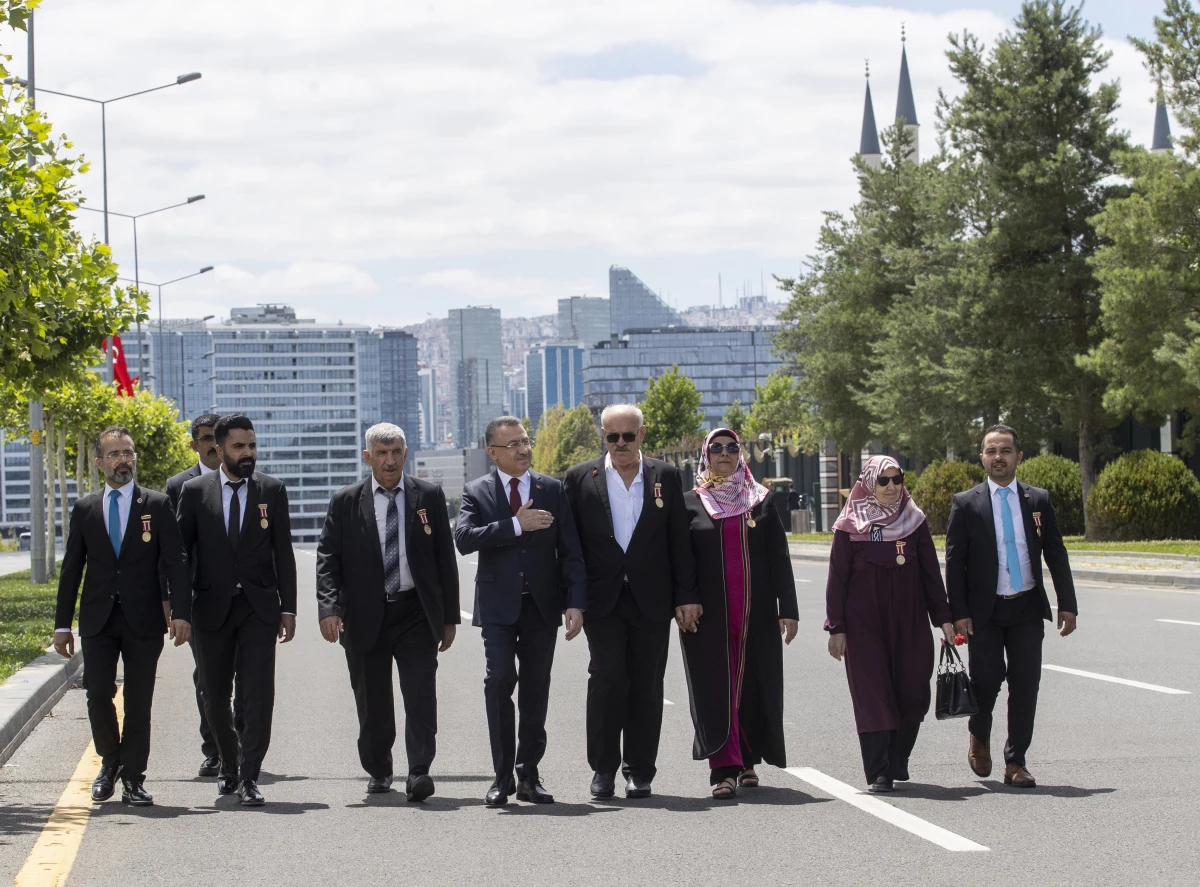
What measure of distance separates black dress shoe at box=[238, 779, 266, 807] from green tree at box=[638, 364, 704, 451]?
335 feet

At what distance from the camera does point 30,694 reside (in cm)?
1246

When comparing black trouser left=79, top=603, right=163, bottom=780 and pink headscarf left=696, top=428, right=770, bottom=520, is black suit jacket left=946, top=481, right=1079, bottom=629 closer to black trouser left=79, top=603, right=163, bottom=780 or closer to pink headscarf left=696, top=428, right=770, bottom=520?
pink headscarf left=696, top=428, right=770, bottom=520

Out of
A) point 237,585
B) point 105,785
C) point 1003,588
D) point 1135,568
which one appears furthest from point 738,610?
point 1135,568

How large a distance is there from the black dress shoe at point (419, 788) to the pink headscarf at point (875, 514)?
2326mm

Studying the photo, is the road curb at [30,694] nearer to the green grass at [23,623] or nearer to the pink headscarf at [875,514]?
the green grass at [23,623]

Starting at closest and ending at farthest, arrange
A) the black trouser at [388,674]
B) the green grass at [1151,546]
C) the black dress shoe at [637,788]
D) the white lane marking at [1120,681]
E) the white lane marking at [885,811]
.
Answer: the white lane marking at [885,811], the black dress shoe at [637,788], the black trouser at [388,674], the white lane marking at [1120,681], the green grass at [1151,546]

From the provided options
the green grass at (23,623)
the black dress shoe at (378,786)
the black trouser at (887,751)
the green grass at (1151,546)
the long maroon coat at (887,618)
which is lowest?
the green grass at (1151,546)

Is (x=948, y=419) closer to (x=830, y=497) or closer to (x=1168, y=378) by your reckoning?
(x=1168, y=378)

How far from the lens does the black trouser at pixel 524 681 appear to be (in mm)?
8133

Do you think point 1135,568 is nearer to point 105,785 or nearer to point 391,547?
point 391,547

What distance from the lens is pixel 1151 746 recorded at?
375 inches

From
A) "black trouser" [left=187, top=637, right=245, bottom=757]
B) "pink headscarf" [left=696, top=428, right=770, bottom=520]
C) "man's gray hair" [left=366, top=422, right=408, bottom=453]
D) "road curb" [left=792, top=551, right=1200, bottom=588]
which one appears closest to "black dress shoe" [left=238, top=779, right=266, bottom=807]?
"black trouser" [left=187, top=637, right=245, bottom=757]

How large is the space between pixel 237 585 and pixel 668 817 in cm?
243

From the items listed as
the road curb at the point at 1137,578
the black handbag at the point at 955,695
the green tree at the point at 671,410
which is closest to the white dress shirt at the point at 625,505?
the black handbag at the point at 955,695
